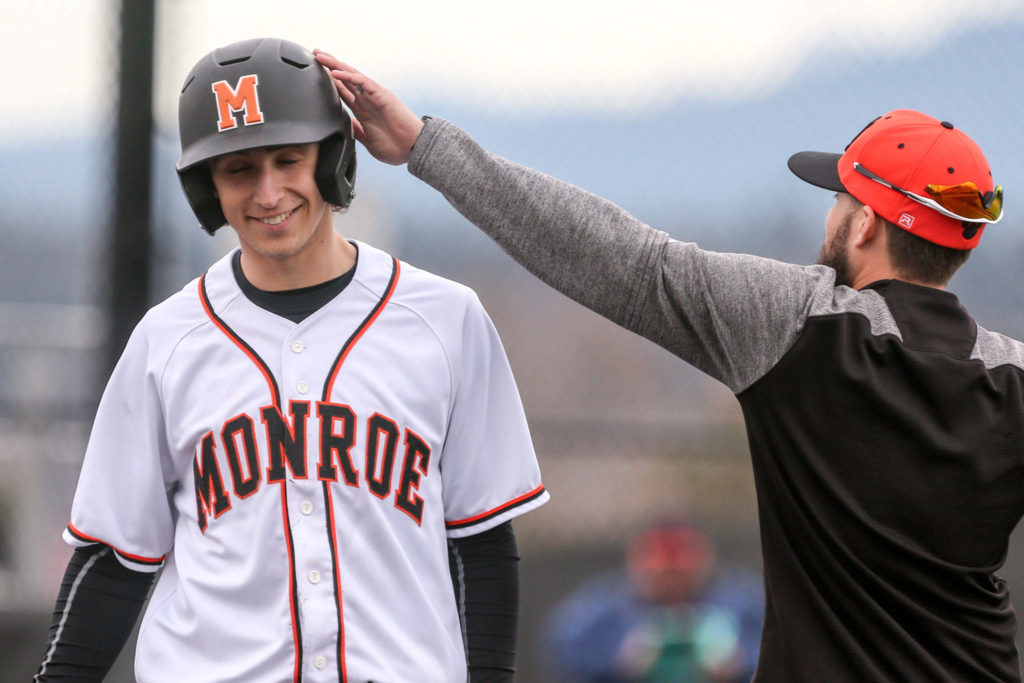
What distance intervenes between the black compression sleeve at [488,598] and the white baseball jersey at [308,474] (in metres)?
0.05

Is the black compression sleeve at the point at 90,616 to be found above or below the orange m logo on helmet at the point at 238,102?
below

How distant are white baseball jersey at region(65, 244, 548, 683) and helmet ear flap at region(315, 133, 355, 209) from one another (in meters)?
0.13

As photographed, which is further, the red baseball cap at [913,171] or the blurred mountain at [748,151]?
the blurred mountain at [748,151]

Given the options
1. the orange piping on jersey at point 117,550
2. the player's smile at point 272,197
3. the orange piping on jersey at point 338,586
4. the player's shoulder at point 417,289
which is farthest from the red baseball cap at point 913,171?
the orange piping on jersey at point 117,550

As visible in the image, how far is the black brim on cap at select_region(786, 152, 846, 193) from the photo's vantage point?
1760mm

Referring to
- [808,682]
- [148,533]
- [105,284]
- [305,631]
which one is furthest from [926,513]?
[105,284]

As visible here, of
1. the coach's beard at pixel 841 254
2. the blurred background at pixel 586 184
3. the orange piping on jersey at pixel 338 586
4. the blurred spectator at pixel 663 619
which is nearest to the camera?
the orange piping on jersey at pixel 338 586

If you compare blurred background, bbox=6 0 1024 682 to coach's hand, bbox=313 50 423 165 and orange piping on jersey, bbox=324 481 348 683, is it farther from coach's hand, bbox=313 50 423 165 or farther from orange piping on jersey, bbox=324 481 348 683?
orange piping on jersey, bbox=324 481 348 683

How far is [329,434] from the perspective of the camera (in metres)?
1.58

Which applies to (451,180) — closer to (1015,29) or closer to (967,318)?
(967,318)

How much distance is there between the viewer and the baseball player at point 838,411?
1530 millimetres

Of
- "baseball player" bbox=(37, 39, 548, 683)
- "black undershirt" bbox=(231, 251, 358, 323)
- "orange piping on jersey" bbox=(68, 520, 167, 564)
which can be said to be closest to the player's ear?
"baseball player" bbox=(37, 39, 548, 683)

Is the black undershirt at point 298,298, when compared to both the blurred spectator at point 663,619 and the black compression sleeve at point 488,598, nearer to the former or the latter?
the black compression sleeve at point 488,598

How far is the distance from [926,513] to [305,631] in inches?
36.7
